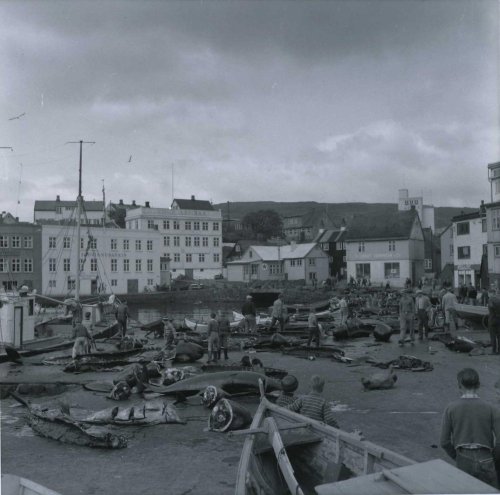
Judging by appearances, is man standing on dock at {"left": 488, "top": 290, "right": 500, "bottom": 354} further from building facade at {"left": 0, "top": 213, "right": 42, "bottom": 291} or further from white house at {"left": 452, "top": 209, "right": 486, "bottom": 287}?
building facade at {"left": 0, "top": 213, "right": 42, "bottom": 291}

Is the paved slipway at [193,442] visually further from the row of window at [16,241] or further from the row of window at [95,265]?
the row of window at [95,265]

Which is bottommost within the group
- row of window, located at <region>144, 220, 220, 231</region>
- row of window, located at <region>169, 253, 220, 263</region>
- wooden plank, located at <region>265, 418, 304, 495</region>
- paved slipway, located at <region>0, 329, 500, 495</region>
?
paved slipway, located at <region>0, 329, 500, 495</region>

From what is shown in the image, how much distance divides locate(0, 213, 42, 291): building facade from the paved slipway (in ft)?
172

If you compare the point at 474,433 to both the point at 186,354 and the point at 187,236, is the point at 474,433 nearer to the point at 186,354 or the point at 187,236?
the point at 186,354

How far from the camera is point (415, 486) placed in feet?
15.8

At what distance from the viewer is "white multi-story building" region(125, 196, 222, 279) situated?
8312cm

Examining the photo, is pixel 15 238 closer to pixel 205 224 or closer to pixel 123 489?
pixel 205 224

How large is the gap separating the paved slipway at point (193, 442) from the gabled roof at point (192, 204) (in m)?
76.7

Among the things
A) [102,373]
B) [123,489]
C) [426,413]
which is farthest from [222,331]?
[123,489]

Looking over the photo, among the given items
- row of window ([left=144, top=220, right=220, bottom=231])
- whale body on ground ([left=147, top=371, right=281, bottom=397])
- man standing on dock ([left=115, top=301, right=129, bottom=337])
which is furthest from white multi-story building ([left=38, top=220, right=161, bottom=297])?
whale body on ground ([left=147, top=371, right=281, bottom=397])

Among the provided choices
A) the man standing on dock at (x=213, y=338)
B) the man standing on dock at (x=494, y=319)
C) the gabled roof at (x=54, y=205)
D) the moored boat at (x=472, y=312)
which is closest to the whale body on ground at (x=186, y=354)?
the man standing on dock at (x=213, y=338)

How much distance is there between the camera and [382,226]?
6931cm

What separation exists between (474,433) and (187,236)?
8055 cm

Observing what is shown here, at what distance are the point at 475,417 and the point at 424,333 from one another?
780 inches
